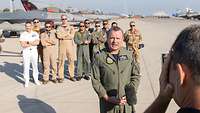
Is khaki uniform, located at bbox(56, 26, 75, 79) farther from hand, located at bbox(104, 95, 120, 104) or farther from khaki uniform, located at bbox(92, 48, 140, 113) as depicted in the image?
hand, located at bbox(104, 95, 120, 104)

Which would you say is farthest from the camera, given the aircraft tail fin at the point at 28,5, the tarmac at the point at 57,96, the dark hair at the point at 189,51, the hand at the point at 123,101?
the aircraft tail fin at the point at 28,5

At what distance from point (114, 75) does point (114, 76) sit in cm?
1

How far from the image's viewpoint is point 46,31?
12977 mm

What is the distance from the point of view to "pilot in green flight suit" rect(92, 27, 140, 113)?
5281 mm

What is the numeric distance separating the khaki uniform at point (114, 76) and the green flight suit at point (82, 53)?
7964 millimetres

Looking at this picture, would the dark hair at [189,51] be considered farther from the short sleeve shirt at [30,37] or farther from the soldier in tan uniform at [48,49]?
the soldier in tan uniform at [48,49]

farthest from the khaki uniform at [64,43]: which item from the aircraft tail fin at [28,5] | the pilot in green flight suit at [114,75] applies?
the aircraft tail fin at [28,5]

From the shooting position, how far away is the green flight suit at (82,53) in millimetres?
13359

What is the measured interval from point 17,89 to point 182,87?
10874 mm

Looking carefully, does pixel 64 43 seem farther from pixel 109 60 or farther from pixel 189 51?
pixel 189 51

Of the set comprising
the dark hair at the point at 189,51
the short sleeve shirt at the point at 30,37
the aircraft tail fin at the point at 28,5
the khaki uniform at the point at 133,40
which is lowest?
the aircraft tail fin at the point at 28,5

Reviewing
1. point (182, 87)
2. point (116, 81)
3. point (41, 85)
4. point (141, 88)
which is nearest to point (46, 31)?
point (41, 85)

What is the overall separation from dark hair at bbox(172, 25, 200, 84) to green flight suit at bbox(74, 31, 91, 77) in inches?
459

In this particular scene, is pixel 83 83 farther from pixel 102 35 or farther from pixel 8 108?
pixel 8 108
